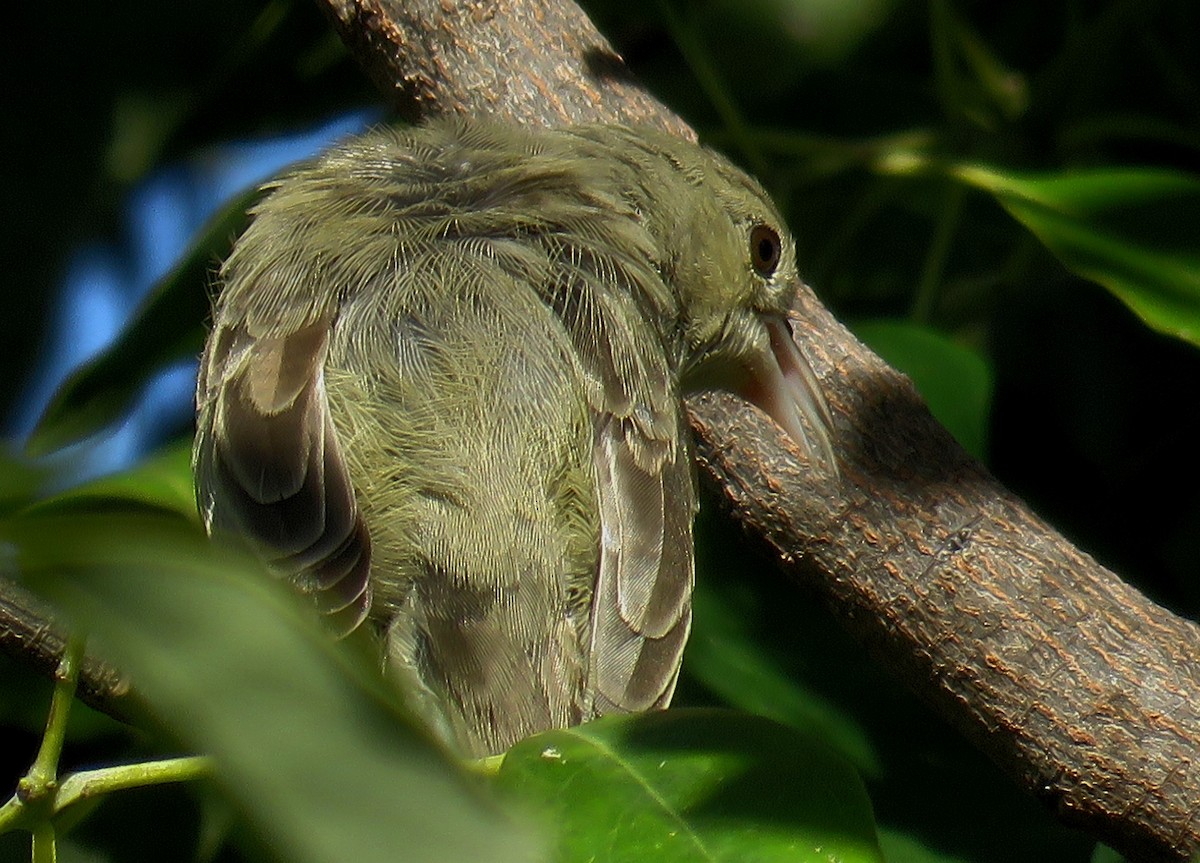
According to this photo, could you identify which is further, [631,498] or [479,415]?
[631,498]

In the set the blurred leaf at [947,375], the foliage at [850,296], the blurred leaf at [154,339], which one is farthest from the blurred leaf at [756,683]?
the blurred leaf at [154,339]

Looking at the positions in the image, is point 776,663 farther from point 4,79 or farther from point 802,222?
point 4,79

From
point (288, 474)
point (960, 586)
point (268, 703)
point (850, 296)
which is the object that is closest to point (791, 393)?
point (960, 586)

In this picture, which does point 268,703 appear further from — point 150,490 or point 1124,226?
point 1124,226

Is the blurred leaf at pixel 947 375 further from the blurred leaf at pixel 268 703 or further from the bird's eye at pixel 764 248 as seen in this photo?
the blurred leaf at pixel 268 703

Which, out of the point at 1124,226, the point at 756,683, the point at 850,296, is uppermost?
the point at 1124,226
